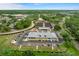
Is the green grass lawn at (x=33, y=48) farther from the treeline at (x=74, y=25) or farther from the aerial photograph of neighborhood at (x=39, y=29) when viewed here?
the treeline at (x=74, y=25)

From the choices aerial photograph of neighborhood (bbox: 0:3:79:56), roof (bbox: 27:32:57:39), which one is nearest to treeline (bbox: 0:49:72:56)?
aerial photograph of neighborhood (bbox: 0:3:79:56)

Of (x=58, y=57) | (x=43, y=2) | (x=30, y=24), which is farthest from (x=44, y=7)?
(x=58, y=57)

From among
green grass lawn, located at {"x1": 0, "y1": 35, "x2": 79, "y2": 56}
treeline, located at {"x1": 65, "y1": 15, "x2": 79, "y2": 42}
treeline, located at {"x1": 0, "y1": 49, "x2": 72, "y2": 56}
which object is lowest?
treeline, located at {"x1": 0, "y1": 49, "x2": 72, "y2": 56}

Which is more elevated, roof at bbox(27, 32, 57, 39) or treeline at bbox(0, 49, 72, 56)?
roof at bbox(27, 32, 57, 39)

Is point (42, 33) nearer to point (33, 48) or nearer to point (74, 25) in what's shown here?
point (33, 48)

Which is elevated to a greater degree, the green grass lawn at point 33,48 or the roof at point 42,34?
the roof at point 42,34

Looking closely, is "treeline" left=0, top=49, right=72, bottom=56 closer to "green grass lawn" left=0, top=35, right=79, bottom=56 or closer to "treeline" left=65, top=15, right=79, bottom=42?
"green grass lawn" left=0, top=35, right=79, bottom=56

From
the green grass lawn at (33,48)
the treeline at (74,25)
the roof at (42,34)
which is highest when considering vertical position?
the treeline at (74,25)

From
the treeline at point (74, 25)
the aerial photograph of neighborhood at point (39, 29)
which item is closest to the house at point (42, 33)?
the aerial photograph of neighborhood at point (39, 29)
